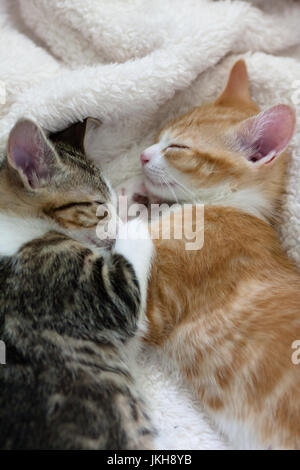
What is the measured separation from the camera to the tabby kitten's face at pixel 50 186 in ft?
4.09

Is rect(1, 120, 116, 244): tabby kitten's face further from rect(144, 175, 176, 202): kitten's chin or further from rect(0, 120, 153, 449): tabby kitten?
rect(144, 175, 176, 202): kitten's chin

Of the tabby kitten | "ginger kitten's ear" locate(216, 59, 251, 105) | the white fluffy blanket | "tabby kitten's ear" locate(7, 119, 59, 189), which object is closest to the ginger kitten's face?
"ginger kitten's ear" locate(216, 59, 251, 105)

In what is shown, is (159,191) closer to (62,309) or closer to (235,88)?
(235,88)

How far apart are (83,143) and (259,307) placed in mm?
837

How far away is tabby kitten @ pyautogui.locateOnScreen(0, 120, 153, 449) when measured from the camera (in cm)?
110

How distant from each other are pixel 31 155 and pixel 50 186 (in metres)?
0.12

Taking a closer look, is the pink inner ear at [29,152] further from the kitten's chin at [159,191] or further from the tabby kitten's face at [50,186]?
the kitten's chin at [159,191]

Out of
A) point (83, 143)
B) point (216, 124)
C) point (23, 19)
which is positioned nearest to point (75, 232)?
point (83, 143)

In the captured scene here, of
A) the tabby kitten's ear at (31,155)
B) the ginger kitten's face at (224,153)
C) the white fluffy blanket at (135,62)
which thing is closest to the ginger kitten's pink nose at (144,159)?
the ginger kitten's face at (224,153)

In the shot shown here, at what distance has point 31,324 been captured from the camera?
1.17m

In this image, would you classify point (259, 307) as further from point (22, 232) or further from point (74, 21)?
point (74, 21)

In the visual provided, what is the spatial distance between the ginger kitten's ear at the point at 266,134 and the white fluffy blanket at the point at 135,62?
0.48 feet

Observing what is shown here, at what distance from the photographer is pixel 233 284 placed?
1.38m

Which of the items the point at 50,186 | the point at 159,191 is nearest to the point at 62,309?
the point at 50,186
